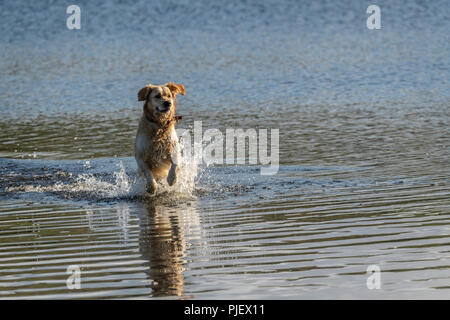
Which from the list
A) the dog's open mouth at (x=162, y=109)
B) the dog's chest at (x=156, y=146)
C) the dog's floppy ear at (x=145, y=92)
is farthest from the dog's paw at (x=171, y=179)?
the dog's floppy ear at (x=145, y=92)

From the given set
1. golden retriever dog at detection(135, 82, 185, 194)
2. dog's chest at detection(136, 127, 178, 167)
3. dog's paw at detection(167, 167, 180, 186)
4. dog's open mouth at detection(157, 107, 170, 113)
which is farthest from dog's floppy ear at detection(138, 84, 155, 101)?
dog's paw at detection(167, 167, 180, 186)

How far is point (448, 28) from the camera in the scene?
31375mm

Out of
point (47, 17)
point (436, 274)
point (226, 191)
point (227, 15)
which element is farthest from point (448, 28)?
point (436, 274)

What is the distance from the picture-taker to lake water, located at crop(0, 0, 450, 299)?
616 centimetres

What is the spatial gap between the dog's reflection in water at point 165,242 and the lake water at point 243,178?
1.0 inches

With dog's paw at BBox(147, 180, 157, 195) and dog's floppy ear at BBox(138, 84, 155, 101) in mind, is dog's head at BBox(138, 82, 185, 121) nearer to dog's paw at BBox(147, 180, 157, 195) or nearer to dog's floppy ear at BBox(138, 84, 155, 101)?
dog's floppy ear at BBox(138, 84, 155, 101)

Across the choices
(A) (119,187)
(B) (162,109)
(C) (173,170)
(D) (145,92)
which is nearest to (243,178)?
(C) (173,170)

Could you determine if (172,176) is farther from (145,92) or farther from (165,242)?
(165,242)

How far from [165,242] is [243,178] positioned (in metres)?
3.78

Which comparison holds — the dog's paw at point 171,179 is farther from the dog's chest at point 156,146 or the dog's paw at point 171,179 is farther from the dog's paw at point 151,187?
the dog's chest at point 156,146

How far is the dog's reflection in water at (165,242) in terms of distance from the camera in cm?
595

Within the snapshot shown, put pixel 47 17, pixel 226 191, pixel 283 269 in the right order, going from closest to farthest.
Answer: pixel 283 269 < pixel 226 191 < pixel 47 17
